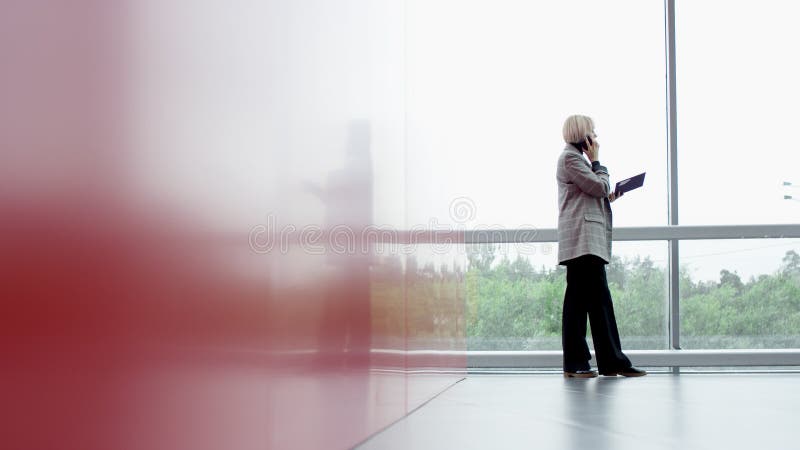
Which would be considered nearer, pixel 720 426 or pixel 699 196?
pixel 720 426

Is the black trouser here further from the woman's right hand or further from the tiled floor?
the woman's right hand

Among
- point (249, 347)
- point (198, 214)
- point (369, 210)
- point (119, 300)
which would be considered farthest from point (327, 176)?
point (119, 300)

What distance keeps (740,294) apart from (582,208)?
1.69 m

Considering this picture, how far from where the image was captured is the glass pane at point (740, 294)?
5879 mm

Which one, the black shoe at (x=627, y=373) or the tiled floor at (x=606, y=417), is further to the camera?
the black shoe at (x=627, y=373)


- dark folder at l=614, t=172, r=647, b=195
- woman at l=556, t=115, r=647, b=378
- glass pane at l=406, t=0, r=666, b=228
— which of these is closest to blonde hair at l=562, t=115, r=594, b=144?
woman at l=556, t=115, r=647, b=378

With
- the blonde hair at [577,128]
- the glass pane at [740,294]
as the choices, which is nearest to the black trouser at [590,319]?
the blonde hair at [577,128]

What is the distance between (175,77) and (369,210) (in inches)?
53.8

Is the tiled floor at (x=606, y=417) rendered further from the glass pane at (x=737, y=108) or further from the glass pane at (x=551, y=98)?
the glass pane at (x=551, y=98)

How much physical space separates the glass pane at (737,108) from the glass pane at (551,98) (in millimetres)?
199

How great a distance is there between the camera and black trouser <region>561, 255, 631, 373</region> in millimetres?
5020

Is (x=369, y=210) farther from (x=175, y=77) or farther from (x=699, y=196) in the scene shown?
(x=699, y=196)

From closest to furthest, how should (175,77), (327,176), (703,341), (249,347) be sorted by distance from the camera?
(175,77) → (249,347) → (327,176) → (703,341)

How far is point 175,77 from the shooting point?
1126 mm
